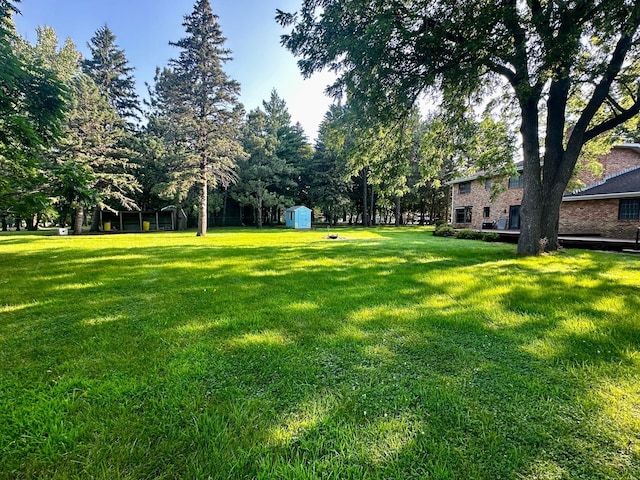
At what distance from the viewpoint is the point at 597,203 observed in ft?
50.3

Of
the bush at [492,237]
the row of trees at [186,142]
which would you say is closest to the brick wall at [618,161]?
the row of trees at [186,142]

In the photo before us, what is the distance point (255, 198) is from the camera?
29.9 meters

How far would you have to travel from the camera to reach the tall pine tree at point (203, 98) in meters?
16.3

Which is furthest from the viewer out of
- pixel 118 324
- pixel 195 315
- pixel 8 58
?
pixel 8 58

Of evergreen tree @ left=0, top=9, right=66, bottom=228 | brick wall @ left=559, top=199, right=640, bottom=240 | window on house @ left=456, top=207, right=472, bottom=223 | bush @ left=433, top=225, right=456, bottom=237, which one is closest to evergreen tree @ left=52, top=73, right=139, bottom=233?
evergreen tree @ left=0, top=9, right=66, bottom=228

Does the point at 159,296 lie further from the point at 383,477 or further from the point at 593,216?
the point at 593,216

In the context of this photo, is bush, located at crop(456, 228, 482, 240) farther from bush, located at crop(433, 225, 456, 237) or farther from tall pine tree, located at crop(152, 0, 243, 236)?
tall pine tree, located at crop(152, 0, 243, 236)

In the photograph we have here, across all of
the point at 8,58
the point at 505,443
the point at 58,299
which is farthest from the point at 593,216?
the point at 8,58

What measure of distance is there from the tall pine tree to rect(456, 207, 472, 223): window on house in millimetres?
19168

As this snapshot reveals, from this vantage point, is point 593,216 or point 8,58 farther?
point 593,216

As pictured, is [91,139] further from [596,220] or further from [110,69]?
[596,220]

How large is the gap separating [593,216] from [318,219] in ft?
136

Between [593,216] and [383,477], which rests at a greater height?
[593,216]

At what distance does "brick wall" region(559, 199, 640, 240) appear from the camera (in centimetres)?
1411
